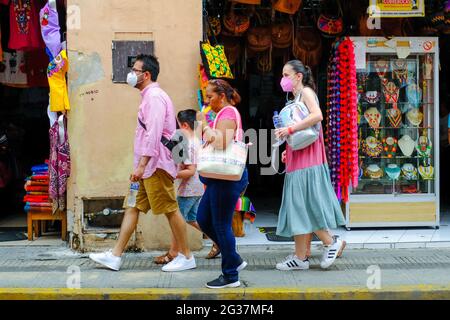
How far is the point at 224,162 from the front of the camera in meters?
5.32

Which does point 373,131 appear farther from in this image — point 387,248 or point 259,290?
point 259,290

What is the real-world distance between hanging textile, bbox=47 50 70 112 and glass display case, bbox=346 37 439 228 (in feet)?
11.8

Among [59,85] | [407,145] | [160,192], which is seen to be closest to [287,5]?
[407,145]

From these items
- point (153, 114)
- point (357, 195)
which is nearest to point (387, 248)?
point (357, 195)

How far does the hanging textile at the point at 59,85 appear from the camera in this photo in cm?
696

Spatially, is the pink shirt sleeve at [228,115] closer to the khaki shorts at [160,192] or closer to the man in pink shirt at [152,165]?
the man in pink shirt at [152,165]

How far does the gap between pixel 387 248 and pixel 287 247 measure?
1122 mm

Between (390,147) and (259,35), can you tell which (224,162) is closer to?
(390,147)

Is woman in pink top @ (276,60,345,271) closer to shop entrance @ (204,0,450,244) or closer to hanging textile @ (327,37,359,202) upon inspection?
shop entrance @ (204,0,450,244)

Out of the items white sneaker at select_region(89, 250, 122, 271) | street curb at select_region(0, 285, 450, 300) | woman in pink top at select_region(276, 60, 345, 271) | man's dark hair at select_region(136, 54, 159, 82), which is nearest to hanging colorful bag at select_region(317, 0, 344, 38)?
woman in pink top at select_region(276, 60, 345, 271)

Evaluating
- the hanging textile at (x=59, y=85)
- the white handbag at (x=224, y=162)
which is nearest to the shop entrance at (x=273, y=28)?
the hanging textile at (x=59, y=85)

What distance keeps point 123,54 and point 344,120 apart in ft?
9.06

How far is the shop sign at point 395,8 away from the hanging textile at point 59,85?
356cm

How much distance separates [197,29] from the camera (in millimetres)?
7035
